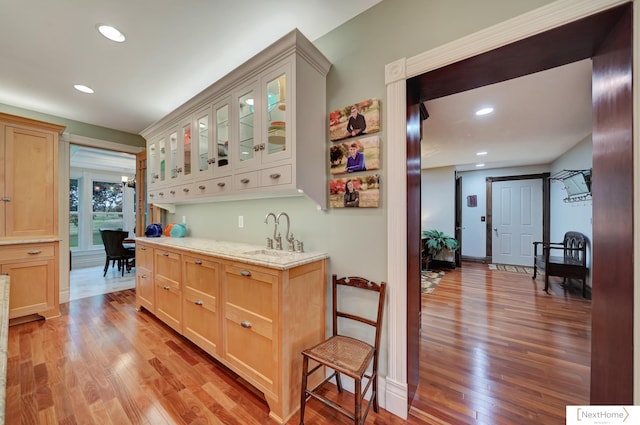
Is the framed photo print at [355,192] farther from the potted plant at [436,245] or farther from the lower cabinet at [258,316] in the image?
the potted plant at [436,245]

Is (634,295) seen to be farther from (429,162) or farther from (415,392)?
(429,162)

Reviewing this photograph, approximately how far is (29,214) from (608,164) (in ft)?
16.3

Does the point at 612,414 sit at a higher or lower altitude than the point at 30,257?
lower

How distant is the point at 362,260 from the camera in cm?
171

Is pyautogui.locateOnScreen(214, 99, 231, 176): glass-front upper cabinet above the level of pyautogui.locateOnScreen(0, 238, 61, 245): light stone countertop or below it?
above

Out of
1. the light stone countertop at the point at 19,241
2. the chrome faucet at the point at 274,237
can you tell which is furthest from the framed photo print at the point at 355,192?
the light stone countertop at the point at 19,241

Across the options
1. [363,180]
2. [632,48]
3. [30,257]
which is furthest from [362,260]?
[30,257]

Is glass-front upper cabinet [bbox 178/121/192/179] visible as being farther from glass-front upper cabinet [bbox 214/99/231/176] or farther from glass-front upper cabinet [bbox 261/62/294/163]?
glass-front upper cabinet [bbox 261/62/294/163]

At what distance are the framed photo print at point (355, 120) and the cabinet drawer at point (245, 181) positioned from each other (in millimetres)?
631

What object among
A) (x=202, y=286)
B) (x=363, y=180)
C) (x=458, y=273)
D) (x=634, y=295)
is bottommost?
(x=458, y=273)

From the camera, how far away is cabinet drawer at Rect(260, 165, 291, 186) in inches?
64.9

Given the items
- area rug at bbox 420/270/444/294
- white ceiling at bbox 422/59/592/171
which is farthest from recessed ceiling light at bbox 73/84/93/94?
area rug at bbox 420/270/444/294

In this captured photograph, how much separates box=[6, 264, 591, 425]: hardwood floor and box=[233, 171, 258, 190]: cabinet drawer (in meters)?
1.42

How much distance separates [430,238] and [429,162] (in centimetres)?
164
